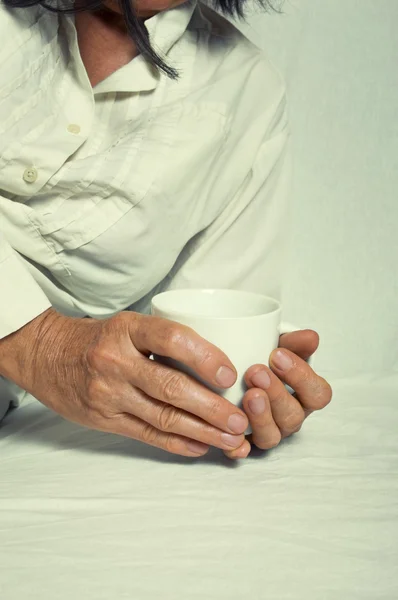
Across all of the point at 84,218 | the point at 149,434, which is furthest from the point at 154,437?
the point at 84,218

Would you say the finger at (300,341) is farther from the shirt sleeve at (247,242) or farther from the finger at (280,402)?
the shirt sleeve at (247,242)

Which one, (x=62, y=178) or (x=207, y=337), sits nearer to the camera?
(x=207, y=337)

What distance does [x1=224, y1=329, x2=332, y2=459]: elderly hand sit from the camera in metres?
0.75

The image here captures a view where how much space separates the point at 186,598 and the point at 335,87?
3.14 ft

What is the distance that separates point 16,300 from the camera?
843 millimetres

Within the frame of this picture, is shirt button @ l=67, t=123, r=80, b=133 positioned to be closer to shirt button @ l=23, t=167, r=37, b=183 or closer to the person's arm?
shirt button @ l=23, t=167, r=37, b=183

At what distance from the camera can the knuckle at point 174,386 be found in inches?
29.1

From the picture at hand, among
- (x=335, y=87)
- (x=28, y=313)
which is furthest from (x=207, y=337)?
(x=335, y=87)

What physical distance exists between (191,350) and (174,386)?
4cm

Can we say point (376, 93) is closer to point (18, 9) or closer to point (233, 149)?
point (233, 149)

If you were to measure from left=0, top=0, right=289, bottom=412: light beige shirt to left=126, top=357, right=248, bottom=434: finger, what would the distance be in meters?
0.16

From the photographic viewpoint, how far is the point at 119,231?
0.95 metres

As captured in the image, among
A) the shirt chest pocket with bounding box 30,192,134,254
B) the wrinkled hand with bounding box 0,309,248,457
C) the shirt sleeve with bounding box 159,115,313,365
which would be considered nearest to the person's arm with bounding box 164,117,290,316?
the shirt sleeve with bounding box 159,115,313,365

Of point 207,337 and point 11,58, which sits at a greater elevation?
point 11,58
